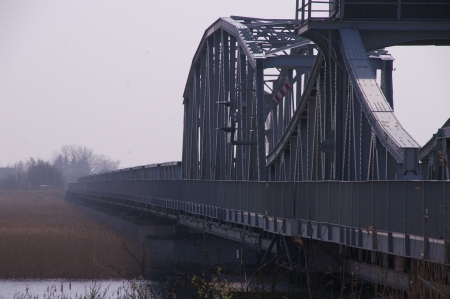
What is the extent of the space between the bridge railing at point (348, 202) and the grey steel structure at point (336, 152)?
27 millimetres

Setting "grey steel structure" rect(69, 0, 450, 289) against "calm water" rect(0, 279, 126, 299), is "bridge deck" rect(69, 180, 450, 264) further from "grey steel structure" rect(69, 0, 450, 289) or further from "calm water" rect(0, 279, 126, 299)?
"calm water" rect(0, 279, 126, 299)

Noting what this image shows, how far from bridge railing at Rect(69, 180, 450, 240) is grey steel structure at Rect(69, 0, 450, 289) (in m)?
0.03

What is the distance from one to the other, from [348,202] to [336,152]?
592cm

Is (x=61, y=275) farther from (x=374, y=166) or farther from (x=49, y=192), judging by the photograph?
(x=49, y=192)

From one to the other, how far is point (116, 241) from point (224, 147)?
9625 millimetres

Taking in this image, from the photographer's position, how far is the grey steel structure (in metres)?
12.4

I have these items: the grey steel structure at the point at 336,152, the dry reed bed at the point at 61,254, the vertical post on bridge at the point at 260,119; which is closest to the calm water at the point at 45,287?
the dry reed bed at the point at 61,254

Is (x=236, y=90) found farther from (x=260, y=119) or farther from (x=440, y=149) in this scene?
(x=440, y=149)

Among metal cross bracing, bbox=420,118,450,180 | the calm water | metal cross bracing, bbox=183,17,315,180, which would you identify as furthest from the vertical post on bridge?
metal cross bracing, bbox=420,118,450,180

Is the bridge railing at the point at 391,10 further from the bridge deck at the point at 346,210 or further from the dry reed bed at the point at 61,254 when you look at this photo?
the dry reed bed at the point at 61,254

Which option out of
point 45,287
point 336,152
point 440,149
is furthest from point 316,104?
point 45,287

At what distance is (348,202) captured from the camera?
14.9m

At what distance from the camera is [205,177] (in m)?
41.8

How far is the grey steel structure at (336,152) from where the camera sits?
488 inches
